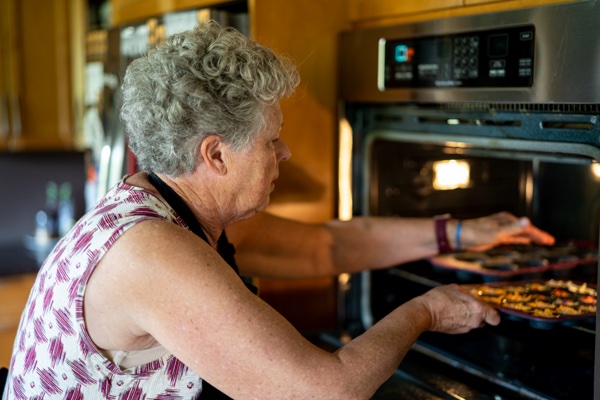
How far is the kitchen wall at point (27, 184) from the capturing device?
3463mm

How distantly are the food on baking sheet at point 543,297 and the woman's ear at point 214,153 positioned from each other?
0.53 m

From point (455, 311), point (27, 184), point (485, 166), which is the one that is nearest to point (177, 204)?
point (455, 311)

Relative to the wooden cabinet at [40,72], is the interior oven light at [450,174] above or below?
below

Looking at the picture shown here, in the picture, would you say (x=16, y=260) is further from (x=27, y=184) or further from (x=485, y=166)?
(x=485, y=166)

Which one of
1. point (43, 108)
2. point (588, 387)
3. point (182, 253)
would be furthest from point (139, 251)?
point (43, 108)

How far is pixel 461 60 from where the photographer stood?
1233mm

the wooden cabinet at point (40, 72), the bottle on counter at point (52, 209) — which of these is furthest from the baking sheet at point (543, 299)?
the bottle on counter at point (52, 209)

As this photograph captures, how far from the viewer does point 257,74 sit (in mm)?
1107

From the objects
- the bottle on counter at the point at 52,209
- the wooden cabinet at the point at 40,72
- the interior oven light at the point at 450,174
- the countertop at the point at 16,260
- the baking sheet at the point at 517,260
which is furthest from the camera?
the bottle on counter at the point at 52,209

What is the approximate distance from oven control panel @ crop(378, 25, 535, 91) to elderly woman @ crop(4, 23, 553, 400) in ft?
0.92

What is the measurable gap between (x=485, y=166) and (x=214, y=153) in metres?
0.77

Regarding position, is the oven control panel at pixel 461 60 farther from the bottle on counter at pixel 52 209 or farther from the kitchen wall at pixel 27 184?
the kitchen wall at pixel 27 184

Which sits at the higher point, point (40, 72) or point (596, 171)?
point (40, 72)

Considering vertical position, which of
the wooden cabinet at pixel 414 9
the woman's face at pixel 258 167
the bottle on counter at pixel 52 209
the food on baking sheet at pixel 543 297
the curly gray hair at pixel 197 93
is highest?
the wooden cabinet at pixel 414 9
